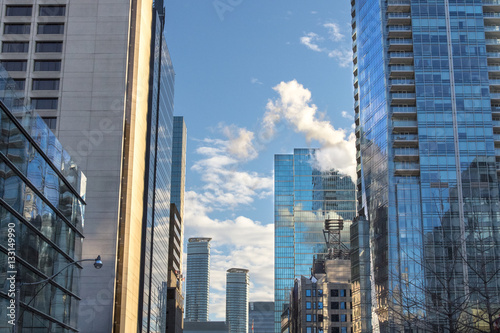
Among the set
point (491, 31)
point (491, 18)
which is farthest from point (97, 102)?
point (491, 18)

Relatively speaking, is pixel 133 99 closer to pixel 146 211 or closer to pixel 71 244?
pixel 146 211

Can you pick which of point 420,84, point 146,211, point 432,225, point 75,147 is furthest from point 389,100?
point 75,147

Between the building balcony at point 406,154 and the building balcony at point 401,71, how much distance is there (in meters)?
15.3

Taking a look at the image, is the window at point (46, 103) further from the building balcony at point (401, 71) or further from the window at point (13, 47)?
the building balcony at point (401, 71)

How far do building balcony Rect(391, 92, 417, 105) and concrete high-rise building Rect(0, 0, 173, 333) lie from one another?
53.5 m

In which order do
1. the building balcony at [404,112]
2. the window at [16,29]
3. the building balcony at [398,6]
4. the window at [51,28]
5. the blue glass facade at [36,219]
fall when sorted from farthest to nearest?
the building balcony at [398,6] → the building balcony at [404,112] → the window at [51,28] → the window at [16,29] → the blue glass facade at [36,219]

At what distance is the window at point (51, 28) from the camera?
105 meters

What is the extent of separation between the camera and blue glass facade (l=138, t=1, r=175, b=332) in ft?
398

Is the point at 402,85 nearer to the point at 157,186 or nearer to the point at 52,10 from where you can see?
the point at 157,186

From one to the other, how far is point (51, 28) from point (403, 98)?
6852cm

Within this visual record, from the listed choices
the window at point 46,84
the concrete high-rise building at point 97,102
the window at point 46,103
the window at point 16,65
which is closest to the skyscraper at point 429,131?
the concrete high-rise building at point 97,102

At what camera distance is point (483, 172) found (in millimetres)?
131125

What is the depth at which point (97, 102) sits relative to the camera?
104 m

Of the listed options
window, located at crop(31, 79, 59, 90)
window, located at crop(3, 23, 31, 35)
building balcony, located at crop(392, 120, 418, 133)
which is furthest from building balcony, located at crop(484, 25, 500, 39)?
window, located at crop(3, 23, 31, 35)
